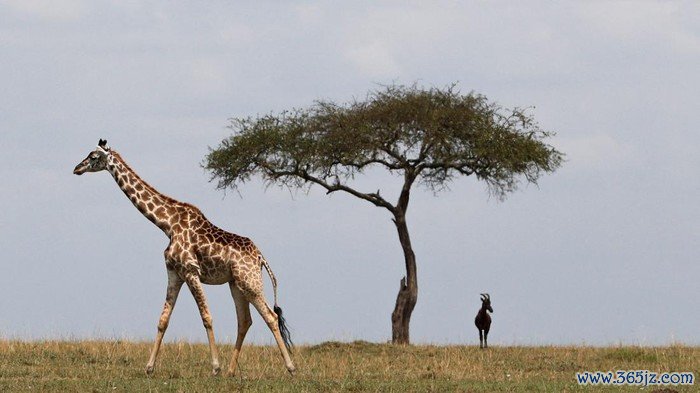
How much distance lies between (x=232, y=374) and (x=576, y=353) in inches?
428

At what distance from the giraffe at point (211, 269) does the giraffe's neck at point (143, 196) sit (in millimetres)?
25

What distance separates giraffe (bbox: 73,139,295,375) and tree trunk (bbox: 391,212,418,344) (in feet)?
47.3

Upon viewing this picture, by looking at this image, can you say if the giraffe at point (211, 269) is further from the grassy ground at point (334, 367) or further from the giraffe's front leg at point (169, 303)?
the grassy ground at point (334, 367)

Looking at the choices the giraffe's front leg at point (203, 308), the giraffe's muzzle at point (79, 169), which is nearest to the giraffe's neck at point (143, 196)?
the giraffe's muzzle at point (79, 169)

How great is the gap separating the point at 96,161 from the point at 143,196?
1.20 metres

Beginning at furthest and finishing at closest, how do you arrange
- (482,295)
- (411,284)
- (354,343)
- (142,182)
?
(411,284) → (482,295) → (354,343) → (142,182)

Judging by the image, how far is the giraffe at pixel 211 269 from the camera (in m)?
19.9

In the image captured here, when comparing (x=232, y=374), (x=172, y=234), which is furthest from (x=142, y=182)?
(x=232, y=374)

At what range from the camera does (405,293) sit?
35.2 meters

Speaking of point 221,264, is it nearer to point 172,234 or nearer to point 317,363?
point 172,234

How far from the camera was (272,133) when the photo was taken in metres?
36.1

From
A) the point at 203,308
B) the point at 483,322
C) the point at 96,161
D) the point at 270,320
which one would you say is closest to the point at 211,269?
the point at 203,308

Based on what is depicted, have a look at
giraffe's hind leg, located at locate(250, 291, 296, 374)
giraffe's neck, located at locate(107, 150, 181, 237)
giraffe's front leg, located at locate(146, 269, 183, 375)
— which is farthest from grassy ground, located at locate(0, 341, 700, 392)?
giraffe's neck, located at locate(107, 150, 181, 237)

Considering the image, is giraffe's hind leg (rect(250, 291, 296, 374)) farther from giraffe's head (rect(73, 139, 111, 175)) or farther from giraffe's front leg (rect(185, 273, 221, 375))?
giraffe's head (rect(73, 139, 111, 175))
